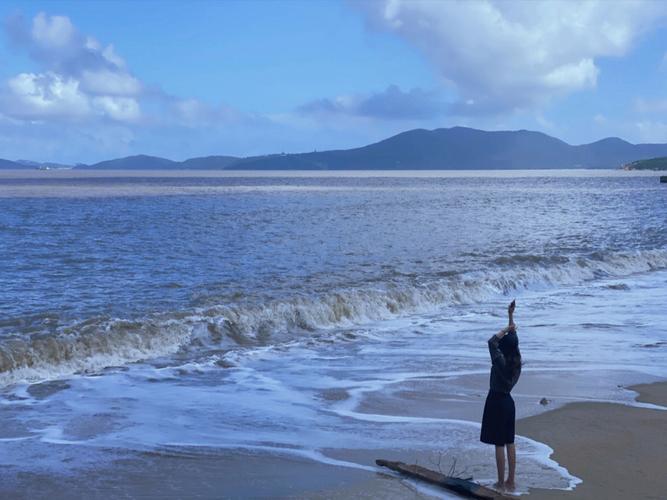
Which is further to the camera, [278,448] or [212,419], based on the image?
[212,419]

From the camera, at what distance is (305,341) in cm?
1709

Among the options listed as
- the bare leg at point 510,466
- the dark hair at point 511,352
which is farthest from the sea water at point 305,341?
the dark hair at point 511,352

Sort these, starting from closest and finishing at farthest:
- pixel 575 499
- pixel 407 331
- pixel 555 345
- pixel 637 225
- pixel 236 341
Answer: pixel 575 499, pixel 555 345, pixel 236 341, pixel 407 331, pixel 637 225

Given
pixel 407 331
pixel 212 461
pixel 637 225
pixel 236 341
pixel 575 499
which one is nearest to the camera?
pixel 575 499

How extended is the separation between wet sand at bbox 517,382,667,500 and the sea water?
0.29 meters

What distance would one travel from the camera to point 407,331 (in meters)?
18.2

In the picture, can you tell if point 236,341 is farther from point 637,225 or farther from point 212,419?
point 637,225

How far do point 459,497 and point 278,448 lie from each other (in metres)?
2.45

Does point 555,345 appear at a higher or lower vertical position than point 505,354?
lower

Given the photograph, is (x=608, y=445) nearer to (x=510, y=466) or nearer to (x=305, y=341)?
(x=510, y=466)

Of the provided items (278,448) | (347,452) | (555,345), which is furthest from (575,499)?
(555,345)

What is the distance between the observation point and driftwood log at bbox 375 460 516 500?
744 centimetres

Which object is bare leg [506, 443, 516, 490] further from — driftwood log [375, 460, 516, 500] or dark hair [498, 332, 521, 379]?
dark hair [498, 332, 521, 379]

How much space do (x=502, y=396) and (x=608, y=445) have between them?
2.07m
